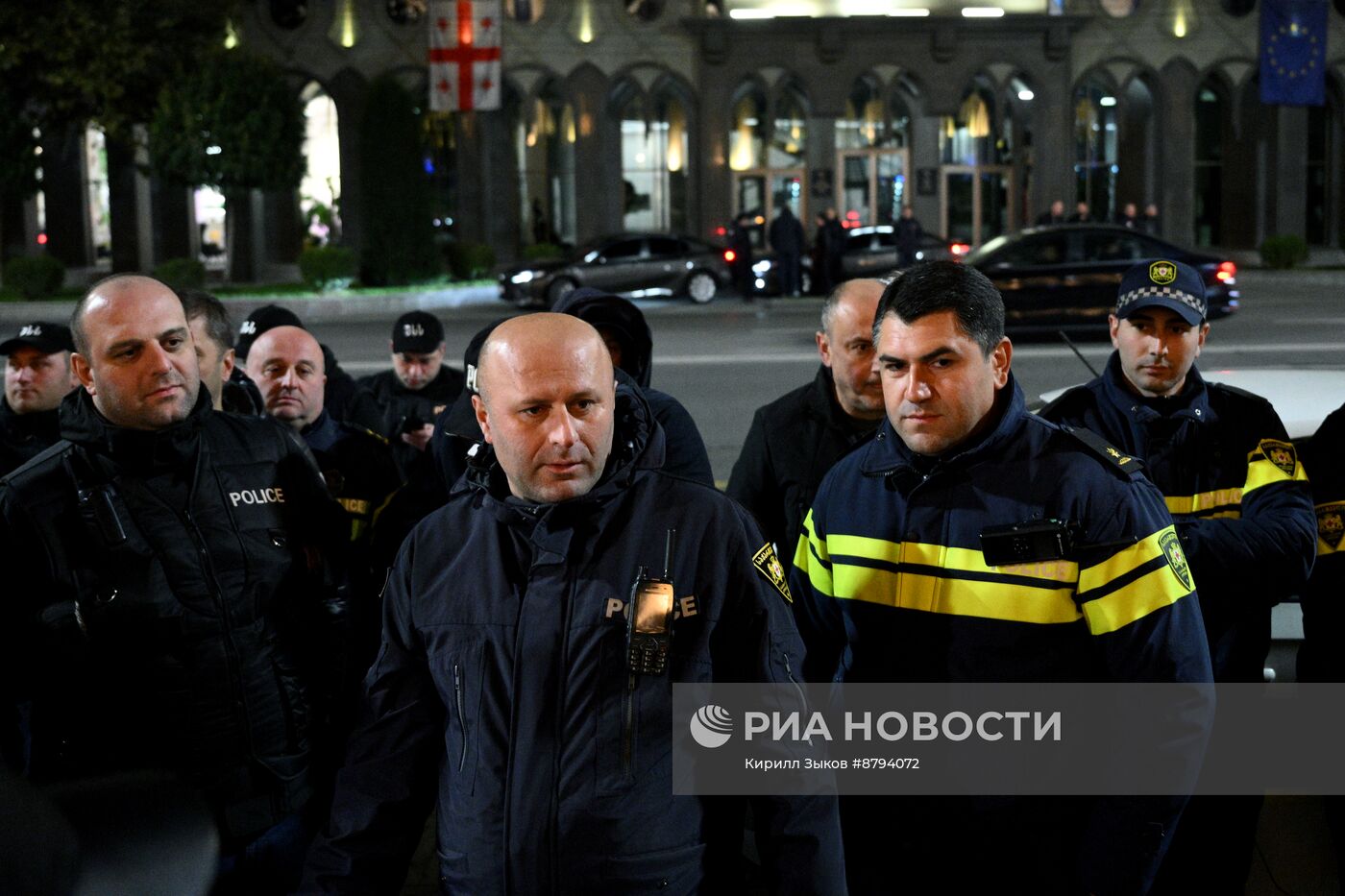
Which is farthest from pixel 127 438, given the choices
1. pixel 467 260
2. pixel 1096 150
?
pixel 1096 150

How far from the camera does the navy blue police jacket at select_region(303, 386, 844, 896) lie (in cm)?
237

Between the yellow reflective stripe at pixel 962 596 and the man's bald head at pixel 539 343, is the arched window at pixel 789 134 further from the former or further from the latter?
the man's bald head at pixel 539 343

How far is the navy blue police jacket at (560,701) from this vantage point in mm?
2373

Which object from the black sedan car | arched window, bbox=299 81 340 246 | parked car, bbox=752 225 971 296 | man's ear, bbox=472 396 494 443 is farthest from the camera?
arched window, bbox=299 81 340 246

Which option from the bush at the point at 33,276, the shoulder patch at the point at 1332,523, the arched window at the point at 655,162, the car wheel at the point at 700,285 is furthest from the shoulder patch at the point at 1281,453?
the arched window at the point at 655,162

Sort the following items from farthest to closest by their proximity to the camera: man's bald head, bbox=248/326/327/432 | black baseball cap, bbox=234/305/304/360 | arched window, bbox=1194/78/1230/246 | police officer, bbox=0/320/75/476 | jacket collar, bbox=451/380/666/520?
1. arched window, bbox=1194/78/1230/246
2. black baseball cap, bbox=234/305/304/360
3. police officer, bbox=0/320/75/476
4. man's bald head, bbox=248/326/327/432
5. jacket collar, bbox=451/380/666/520

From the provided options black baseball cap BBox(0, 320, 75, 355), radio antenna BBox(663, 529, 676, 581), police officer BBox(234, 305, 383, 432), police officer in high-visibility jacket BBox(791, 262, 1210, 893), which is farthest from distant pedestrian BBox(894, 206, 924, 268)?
radio antenna BBox(663, 529, 676, 581)

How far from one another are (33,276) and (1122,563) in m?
28.0

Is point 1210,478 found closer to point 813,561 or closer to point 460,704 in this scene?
point 813,561

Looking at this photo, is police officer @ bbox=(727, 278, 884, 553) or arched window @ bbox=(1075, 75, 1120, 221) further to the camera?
arched window @ bbox=(1075, 75, 1120, 221)

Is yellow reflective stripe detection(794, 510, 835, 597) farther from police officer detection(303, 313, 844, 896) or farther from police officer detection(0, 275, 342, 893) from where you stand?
police officer detection(0, 275, 342, 893)

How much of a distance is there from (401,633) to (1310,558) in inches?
84.3

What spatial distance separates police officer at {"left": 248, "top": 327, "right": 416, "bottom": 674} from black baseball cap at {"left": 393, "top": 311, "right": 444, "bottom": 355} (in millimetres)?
1339

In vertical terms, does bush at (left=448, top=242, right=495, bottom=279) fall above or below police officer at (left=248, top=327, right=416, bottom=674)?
above
